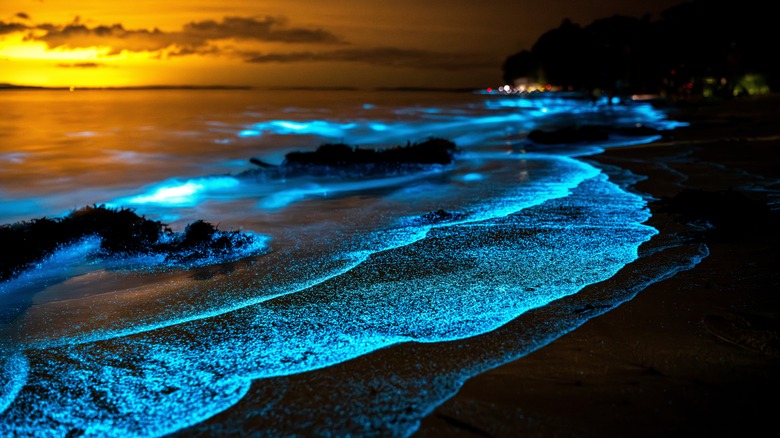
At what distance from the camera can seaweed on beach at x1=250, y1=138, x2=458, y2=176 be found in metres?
15.0

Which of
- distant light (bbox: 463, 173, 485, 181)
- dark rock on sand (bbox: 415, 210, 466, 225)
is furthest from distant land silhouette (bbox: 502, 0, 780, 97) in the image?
dark rock on sand (bbox: 415, 210, 466, 225)

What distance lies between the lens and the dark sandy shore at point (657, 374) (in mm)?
2760

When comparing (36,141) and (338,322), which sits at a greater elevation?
(36,141)

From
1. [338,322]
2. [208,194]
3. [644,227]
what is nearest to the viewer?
[338,322]

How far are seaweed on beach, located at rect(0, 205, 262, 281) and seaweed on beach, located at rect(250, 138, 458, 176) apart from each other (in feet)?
25.7

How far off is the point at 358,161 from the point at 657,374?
12.5 meters

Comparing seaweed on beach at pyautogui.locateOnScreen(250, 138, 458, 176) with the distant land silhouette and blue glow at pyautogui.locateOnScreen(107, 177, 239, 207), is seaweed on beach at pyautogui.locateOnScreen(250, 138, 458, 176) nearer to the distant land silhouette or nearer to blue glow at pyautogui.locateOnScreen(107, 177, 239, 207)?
blue glow at pyautogui.locateOnScreen(107, 177, 239, 207)

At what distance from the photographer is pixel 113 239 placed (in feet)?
22.1

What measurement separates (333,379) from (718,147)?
1666 cm

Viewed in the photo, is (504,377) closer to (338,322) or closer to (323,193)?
(338,322)

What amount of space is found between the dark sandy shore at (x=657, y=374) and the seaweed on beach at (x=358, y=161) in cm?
1046

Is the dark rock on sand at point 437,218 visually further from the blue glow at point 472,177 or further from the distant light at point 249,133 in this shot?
the distant light at point 249,133

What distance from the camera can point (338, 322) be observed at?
4227 millimetres

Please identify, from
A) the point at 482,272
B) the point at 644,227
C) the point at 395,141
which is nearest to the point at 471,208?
the point at 644,227
